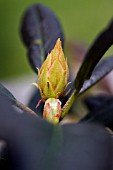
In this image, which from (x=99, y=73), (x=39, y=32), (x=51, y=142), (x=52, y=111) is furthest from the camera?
(x=39, y=32)

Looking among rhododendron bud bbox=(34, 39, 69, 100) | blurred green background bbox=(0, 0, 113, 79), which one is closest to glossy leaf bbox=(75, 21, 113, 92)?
rhododendron bud bbox=(34, 39, 69, 100)

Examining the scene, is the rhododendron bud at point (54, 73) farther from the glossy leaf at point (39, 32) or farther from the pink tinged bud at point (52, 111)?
the glossy leaf at point (39, 32)

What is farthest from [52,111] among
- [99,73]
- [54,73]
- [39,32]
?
[39,32]

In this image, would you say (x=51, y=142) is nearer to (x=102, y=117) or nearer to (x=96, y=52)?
(x=96, y=52)

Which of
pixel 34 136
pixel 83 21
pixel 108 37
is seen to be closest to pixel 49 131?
pixel 34 136

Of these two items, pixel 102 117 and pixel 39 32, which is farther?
pixel 39 32

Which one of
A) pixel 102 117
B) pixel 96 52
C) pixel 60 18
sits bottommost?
pixel 60 18
